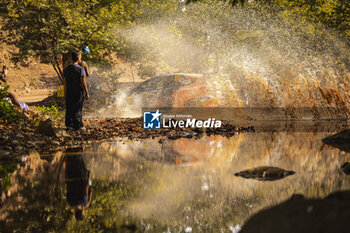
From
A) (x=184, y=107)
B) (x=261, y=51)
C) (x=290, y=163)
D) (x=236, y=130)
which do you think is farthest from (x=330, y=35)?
(x=290, y=163)

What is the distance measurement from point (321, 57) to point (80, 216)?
23.4m

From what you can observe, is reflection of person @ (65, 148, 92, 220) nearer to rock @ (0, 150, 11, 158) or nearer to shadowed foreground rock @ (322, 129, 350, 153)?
rock @ (0, 150, 11, 158)

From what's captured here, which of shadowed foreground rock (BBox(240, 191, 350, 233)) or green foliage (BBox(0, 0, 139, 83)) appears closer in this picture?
shadowed foreground rock (BBox(240, 191, 350, 233))

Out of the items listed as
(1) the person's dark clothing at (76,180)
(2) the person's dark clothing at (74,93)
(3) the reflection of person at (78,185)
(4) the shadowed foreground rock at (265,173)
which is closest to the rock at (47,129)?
(2) the person's dark clothing at (74,93)

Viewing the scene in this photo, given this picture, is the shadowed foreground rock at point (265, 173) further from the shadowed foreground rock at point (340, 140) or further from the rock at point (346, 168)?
the shadowed foreground rock at point (340, 140)

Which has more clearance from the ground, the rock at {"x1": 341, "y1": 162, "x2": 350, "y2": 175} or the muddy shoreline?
the rock at {"x1": 341, "y1": 162, "x2": 350, "y2": 175}

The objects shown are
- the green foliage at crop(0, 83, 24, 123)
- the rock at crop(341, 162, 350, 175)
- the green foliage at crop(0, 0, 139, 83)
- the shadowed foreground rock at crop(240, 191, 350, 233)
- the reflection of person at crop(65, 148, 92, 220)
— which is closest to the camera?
the shadowed foreground rock at crop(240, 191, 350, 233)

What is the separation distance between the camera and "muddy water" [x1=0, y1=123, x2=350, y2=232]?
359 centimetres

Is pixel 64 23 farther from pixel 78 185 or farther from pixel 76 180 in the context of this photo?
pixel 78 185

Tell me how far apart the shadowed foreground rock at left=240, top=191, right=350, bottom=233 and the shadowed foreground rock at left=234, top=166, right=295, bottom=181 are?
2009 millimetres

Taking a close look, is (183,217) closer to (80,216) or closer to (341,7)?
(80,216)

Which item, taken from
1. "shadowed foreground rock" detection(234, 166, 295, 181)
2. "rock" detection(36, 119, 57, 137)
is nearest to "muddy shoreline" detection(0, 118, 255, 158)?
"rock" detection(36, 119, 57, 137)

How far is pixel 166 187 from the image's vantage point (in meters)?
A: 4.88

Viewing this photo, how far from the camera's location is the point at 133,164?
21.7 feet
